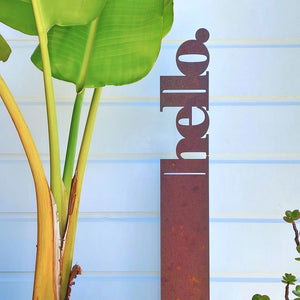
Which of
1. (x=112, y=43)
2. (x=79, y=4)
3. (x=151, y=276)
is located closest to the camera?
(x=79, y=4)

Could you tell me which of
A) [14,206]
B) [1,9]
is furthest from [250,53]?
[14,206]

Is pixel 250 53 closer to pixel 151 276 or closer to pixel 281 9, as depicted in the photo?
pixel 281 9

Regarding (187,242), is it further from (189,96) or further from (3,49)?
(3,49)

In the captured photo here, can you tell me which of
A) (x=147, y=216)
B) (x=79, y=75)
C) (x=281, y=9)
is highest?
(x=281, y=9)

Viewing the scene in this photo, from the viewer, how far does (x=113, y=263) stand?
3.34ft

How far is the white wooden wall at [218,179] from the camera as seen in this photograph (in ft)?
3.32

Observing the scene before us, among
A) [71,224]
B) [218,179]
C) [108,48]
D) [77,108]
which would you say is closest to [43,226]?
[71,224]

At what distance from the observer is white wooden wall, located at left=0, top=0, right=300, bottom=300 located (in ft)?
3.32

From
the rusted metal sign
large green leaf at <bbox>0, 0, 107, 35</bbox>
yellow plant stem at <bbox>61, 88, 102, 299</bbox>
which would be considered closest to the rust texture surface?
the rusted metal sign

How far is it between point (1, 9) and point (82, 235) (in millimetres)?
550

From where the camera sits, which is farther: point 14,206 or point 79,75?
point 14,206

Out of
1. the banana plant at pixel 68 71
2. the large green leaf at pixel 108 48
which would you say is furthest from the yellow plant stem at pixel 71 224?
the large green leaf at pixel 108 48

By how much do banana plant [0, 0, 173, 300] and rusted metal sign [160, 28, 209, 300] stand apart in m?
0.24

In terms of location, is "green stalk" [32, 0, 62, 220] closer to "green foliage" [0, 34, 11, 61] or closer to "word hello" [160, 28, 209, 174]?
"green foliage" [0, 34, 11, 61]
